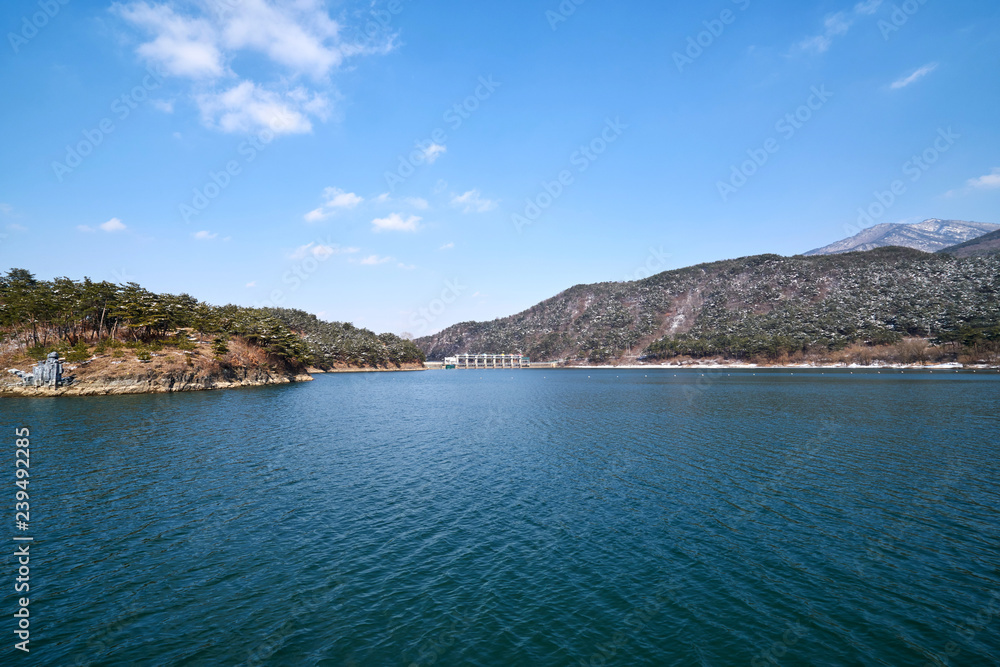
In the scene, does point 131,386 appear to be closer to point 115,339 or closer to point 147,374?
point 147,374

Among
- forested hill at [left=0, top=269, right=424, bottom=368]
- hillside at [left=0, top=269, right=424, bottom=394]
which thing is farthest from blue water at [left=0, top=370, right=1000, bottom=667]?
forested hill at [left=0, top=269, right=424, bottom=368]

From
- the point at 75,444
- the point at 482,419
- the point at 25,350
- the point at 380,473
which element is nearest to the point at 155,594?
the point at 380,473

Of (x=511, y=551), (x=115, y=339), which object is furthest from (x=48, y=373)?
(x=511, y=551)

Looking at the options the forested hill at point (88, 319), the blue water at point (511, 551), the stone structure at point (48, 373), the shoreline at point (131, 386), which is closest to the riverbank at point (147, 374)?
the shoreline at point (131, 386)

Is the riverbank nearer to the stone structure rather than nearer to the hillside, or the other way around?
the hillside

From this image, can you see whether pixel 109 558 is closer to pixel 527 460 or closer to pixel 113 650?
pixel 113 650

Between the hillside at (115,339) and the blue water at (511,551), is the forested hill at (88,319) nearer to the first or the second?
the hillside at (115,339)
